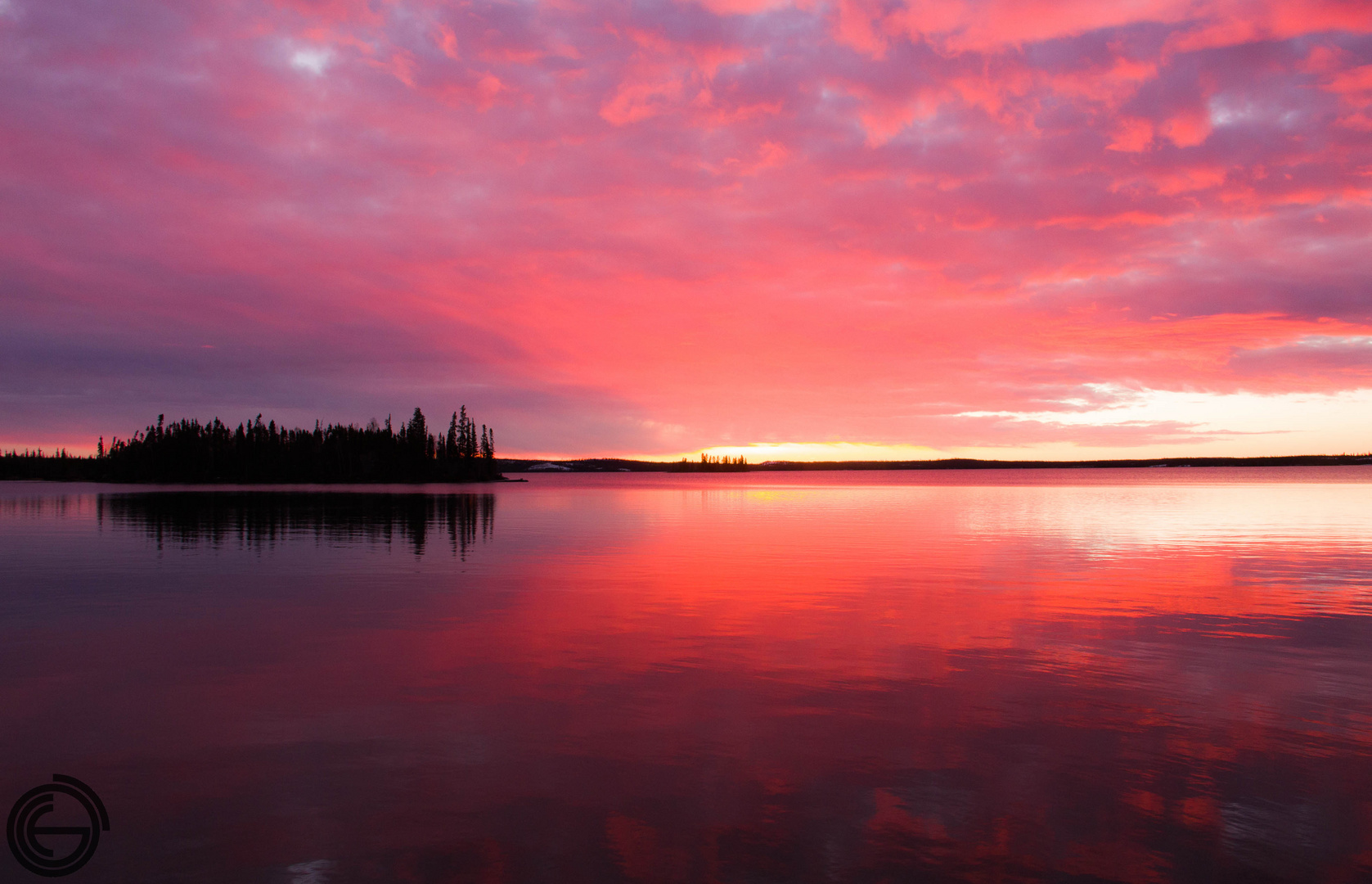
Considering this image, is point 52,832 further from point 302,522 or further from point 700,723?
point 302,522

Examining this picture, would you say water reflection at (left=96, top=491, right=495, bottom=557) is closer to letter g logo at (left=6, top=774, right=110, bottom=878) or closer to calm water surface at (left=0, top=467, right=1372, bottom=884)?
calm water surface at (left=0, top=467, right=1372, bottom=884)

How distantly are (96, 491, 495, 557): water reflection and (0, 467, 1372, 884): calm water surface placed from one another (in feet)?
43.2

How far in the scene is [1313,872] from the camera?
7.63 m

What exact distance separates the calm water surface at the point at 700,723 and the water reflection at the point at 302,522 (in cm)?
1317

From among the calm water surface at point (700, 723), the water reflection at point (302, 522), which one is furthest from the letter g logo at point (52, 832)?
the water reflection at point (302, 522)

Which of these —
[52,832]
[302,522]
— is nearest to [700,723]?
[52,832]

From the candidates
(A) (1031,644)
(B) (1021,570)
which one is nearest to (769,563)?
(B) (1021,570)

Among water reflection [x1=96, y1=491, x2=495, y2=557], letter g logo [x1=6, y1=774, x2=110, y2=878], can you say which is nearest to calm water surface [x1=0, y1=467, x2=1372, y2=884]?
letter g logo [x1=6, y1=774, x2=110, y2=878]

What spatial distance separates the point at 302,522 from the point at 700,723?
1977 inches

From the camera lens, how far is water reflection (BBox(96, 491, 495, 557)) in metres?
41.0

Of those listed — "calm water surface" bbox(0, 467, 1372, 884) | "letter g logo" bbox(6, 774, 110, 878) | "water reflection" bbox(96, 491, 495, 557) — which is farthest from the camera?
"water reflection" bbox(96, 491, 495, 557)

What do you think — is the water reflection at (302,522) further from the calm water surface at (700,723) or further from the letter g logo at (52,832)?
the letter g logo at (52,832)

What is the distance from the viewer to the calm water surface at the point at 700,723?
802cm

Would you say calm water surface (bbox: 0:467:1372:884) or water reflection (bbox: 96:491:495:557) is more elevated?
water reflection (bbox: 96:491:495:557)
